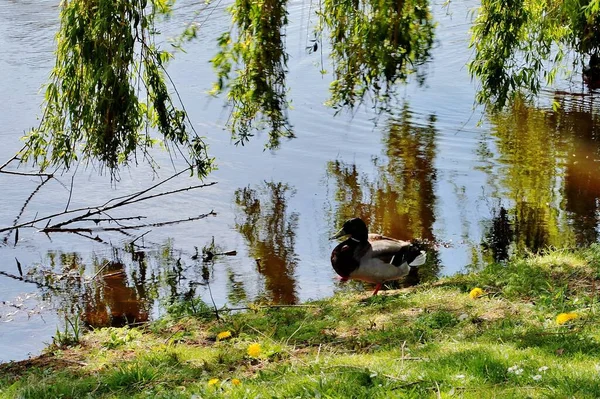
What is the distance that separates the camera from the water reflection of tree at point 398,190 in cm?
1092

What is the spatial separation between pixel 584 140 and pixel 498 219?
3730mm

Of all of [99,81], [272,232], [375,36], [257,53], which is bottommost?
[272,232]

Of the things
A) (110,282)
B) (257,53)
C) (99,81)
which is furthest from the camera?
(110,282)

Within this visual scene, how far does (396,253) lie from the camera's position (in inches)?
346

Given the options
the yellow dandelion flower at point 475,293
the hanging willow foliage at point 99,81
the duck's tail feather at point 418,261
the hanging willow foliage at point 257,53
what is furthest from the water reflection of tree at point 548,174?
the hanging willow foliage at point 99,81

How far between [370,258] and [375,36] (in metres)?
2.19

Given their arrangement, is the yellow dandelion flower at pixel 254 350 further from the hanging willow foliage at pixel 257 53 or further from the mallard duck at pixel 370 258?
the hanging willow foliage at pixel 257 53

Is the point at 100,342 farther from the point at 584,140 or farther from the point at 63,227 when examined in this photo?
the point at 584,140

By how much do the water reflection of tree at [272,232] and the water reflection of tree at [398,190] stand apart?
0.71 metres

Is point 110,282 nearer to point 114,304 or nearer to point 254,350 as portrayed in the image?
point 114,304

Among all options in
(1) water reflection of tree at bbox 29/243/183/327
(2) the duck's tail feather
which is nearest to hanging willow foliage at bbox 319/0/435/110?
(2) the duck's tail feather

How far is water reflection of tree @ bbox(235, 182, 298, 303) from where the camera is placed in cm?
948

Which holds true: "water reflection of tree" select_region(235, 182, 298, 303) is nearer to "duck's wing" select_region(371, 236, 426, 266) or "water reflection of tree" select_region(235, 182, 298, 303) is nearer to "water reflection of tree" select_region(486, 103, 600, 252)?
"duck's wing" select_region(371, 236, 426, 266)

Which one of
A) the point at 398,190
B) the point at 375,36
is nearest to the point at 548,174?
the point at 398,190
